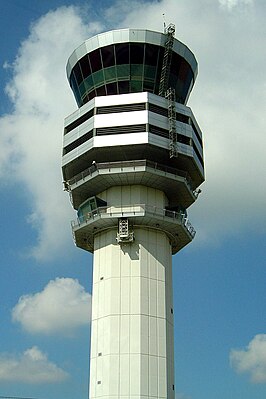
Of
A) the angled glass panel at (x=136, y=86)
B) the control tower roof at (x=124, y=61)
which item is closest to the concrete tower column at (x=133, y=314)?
the angled glass panel at (x=136, y=86)

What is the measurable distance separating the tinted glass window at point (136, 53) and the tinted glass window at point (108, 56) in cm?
188

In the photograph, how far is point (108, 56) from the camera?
56188 mm

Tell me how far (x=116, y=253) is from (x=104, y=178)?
699cm

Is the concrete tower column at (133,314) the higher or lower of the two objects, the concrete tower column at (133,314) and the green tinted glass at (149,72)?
the lower

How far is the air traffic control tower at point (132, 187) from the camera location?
48.6m

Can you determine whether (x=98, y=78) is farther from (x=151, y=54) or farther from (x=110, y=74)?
(x=151, y=54)

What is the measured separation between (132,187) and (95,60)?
13565mm

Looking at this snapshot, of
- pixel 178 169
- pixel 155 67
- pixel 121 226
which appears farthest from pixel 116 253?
pixel 155 67

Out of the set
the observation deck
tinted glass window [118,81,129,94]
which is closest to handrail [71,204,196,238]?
the observation deck

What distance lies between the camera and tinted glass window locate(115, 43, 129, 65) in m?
55.8

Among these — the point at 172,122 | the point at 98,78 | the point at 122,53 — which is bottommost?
the point at 172,122

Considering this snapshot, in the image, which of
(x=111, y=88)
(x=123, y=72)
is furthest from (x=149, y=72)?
(x=111, y=88)

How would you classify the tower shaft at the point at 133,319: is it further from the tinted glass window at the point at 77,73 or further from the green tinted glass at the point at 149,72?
the tinted glass window at the point at 77,73

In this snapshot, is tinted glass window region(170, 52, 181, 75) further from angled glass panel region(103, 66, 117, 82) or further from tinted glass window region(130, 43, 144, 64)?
angled glass panel region(103, 66, 117, 82)
